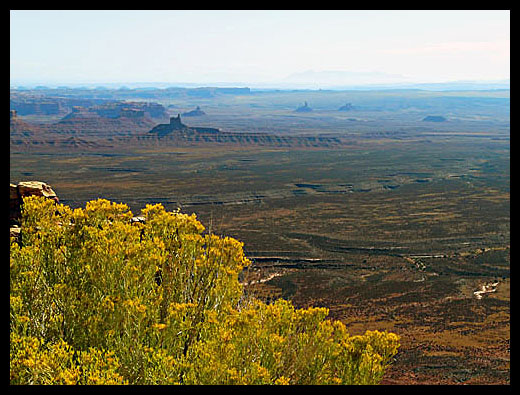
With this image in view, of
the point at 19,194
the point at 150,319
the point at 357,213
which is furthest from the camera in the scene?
the point at 357,213

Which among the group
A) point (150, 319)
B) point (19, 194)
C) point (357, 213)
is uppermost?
point (19, 194)

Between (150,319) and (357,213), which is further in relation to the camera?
(357,213)

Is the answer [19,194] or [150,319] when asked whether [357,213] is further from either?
[150,319]

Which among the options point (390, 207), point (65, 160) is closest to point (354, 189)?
point (390, 207)

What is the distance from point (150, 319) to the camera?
948 centimetres

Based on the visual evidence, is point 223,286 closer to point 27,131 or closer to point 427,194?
point 427,194

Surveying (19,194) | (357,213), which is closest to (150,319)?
(19,194)

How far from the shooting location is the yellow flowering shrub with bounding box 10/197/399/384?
25.8ft

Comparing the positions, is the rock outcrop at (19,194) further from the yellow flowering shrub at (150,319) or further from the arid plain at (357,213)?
the arid plain at (357,213)

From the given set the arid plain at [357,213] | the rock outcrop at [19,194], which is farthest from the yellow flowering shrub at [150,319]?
the rock outcrop at [19,194]

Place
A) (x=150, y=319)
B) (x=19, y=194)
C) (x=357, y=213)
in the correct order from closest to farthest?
1. (x=150, y=319)
2. (x=19, y=194)
3. (x=357, y=213)

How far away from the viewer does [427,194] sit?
84688 mm

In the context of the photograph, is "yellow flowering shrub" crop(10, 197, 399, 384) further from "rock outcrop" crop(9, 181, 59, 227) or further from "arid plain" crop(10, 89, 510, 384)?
"rock outcrop" crop(9, 181, 59, 227)

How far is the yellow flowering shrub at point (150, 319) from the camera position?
788 centimetres
